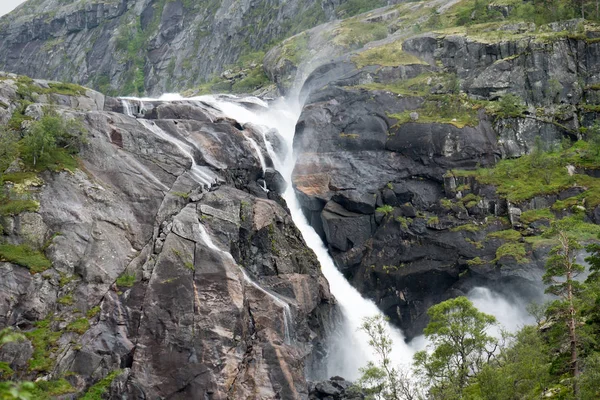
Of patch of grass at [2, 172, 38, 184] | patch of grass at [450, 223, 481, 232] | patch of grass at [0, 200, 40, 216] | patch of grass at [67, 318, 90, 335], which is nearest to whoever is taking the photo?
patch of grass at [67, 318, 90, 335]

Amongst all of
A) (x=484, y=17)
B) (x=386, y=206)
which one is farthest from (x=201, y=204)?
(x=484, y=17)

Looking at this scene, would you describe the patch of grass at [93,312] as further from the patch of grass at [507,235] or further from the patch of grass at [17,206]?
the patch of grass at [507,235]

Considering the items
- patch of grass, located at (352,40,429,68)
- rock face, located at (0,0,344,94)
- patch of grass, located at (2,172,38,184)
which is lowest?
patch of grass, located at (2,172,38,184)

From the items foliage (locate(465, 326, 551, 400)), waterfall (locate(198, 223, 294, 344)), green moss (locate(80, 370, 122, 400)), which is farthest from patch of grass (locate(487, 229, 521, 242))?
green moss (locate(80, 370, 122, 400))

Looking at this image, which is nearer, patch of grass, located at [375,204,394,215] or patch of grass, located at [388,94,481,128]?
patch of grass, located at [375,204,394,215]

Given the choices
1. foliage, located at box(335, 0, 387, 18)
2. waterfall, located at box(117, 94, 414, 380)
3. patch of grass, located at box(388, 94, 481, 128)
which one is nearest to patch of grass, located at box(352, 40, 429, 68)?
patch of grass, located at box(388, 94, 481, 128)

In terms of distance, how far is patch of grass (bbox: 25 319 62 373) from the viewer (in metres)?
33.0

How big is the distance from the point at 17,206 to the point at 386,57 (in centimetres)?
5979

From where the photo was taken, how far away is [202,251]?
134 ft

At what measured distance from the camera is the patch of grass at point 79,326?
35.7m

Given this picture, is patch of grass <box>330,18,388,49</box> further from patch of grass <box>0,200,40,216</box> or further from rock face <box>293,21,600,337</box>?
patch of grass <box>0,200,40,216</box>

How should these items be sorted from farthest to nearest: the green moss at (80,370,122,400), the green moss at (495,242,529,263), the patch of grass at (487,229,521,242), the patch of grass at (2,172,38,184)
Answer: the patch of grass at (487,229,521,242) < the green moss at (495,242,529,263) < the patch of grass at (2,172,38,184) < the green moss at (80,370,122,400)

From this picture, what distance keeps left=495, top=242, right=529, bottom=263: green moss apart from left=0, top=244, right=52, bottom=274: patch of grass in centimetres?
3996

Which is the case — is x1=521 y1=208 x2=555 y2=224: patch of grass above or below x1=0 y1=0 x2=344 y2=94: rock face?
below
